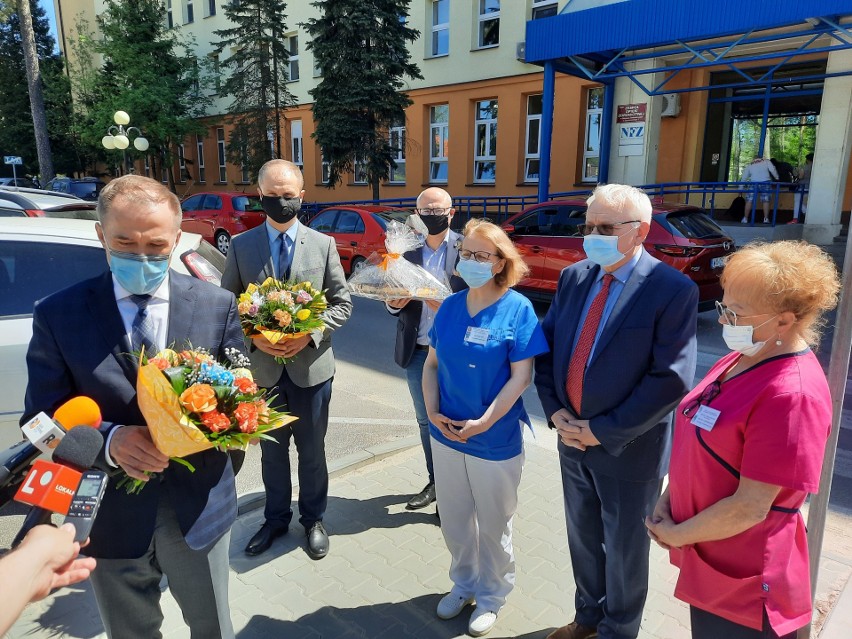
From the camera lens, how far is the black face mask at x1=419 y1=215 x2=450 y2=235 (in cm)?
377

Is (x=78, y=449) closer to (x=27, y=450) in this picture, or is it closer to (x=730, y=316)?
(x=27, y=450)

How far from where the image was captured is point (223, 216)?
16.7 meters

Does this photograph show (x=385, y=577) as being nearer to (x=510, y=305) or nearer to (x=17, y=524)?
(x=510, y=305)

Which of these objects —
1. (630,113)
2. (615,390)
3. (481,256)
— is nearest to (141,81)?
(630,113)

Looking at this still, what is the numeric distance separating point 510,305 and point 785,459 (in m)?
1.31

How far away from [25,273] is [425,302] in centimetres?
276

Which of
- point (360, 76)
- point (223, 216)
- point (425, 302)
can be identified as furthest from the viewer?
point (360, 76)

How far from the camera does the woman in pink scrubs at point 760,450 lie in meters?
1.65

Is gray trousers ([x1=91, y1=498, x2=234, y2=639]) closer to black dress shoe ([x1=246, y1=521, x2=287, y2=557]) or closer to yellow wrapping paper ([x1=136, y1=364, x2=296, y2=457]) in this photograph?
yellow wrapping paper ([x1=136, y1=364, x2=296, y2=457])

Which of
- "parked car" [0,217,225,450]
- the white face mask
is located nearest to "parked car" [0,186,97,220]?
"parked car" [0,217,225,450]

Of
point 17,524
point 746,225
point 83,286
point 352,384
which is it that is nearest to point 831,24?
point 746,225

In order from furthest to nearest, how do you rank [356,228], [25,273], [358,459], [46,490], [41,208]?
[356,228]
[41,208]
[358,459]
[25,273]
[46,490]

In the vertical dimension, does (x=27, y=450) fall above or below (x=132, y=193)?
below

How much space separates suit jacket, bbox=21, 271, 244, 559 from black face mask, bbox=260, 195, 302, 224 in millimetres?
1259
